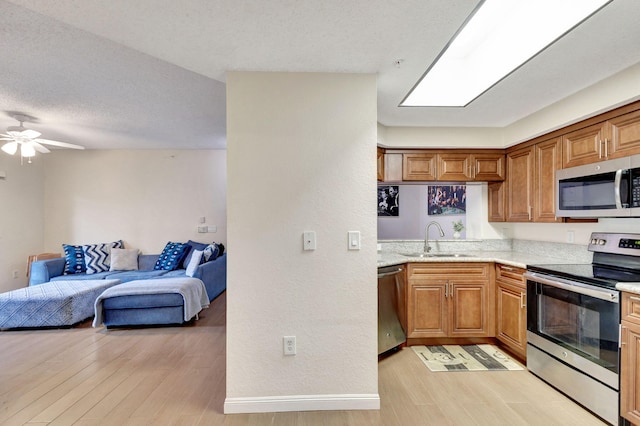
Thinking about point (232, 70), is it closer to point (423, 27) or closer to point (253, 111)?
point (253, 111)

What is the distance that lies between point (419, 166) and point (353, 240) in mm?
1759

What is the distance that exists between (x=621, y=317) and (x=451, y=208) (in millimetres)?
2711

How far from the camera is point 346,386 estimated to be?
2158mm

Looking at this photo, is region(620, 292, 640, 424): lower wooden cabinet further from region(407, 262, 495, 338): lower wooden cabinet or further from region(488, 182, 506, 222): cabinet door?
region(488, 182, 506, 222): cabinet door

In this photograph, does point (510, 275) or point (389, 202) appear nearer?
point (510, 275)

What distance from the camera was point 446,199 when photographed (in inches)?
177

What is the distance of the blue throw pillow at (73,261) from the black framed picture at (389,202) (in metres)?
4.76

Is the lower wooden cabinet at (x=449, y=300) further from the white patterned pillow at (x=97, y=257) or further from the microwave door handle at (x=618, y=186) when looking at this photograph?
the white patterned pillow at (x=97, y=257)

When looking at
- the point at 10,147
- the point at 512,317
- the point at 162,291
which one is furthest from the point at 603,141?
the point at 10,147

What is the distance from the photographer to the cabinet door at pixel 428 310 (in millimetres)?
3098

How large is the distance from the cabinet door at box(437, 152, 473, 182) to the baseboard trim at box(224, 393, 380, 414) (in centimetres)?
242

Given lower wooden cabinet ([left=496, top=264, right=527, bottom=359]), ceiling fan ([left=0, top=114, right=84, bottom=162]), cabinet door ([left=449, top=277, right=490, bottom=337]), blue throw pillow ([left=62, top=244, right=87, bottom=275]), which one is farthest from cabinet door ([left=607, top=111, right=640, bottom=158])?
blue throw pillow ([left=62, top=244, right=87, bottom=275])

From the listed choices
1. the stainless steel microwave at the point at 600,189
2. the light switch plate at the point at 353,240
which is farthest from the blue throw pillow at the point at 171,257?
the stainless steel microwave at the point at 600,189

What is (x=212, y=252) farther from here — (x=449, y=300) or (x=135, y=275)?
(x=449, y=300)
